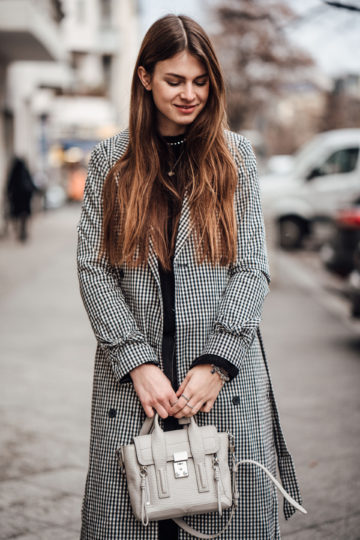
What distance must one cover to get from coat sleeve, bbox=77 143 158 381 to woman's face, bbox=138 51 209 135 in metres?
0.25

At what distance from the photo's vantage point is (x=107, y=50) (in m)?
60.0

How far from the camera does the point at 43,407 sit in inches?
226

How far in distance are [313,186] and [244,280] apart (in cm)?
1533

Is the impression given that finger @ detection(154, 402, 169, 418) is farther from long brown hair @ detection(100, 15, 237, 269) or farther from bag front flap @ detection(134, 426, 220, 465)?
long brown hair @ detection(100, 15, 237, 269)

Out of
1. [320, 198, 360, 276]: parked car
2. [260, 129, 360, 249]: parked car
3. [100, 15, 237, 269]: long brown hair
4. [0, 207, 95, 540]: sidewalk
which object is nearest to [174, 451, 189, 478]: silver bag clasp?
[100, 15, 237, 269]: long brown hair

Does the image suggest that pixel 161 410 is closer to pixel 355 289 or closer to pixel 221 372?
pixel 221 372

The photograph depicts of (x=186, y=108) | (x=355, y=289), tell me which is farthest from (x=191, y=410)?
(x=355, y=289)

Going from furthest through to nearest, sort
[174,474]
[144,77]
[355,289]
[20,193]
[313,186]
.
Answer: [20,193] → [313,186] → [355,289] → [144,77] → [174,474]

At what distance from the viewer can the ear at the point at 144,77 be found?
229 cm

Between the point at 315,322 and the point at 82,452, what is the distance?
209 inches

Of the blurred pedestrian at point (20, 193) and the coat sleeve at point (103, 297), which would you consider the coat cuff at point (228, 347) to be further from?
the blurred pedestrian at point (20, 193)

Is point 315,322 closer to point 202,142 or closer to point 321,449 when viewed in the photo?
point 321,449

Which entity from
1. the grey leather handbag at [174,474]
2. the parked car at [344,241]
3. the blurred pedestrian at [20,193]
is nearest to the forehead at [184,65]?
the grey leather handbag at [174,474]

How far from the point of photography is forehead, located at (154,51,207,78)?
2.19m
